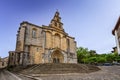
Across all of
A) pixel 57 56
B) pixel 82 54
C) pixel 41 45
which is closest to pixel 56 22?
pixel 41 45

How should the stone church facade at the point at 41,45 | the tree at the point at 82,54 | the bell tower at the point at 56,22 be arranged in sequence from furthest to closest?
the tree at the point at 82,54 < the bell tower at the point at 56,22 < the stone church facade at the point at 41,45

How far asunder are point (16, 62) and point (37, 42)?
7.07 metres

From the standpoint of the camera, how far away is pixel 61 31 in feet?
127

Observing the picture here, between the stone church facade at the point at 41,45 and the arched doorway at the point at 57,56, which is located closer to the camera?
the stone church facade at the point at 41,45

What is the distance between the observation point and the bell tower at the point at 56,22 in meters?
38.2

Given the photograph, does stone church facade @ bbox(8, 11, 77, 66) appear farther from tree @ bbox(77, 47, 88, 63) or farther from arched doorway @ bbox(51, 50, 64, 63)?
tree @ bbox(77, 47, 88, 63)

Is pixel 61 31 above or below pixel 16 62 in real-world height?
above

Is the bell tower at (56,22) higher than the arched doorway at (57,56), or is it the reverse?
the bell tower at (56,22)

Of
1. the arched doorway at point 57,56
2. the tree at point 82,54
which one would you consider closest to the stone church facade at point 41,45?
the arched doorway at point 57,56

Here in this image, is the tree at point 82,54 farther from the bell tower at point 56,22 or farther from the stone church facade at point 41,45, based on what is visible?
the bell tower at point 56,22

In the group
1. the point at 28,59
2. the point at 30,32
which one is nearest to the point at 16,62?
the point at 28,59

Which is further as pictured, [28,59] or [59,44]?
[59,44]

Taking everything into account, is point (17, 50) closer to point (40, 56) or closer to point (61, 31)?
point (40, 56)

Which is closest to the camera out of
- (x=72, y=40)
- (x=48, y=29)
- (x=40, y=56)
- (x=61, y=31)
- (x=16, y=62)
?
(x=16, y=62)
